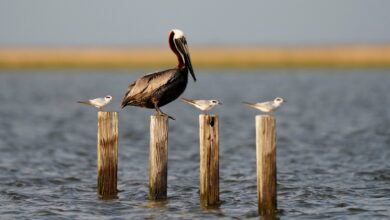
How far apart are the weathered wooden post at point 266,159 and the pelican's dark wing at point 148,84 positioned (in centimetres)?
241

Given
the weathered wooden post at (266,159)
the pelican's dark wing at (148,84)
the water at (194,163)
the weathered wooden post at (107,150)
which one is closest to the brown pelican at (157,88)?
the pelican's dark wing at (148,84)

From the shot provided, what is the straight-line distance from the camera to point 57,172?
679 inches

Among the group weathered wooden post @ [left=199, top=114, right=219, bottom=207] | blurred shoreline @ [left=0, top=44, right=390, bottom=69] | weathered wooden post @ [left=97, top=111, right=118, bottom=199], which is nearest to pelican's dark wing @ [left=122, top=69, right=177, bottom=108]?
weathered wooden post @ [left=97, top=111, right=118, bottom=199]

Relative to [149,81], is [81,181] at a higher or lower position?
lower

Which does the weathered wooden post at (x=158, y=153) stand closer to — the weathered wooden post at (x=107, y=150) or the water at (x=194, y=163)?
the water at (x=194, y=163)

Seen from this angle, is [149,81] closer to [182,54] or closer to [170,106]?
[182,54]

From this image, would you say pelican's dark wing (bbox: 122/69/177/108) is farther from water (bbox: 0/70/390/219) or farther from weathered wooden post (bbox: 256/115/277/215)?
weathered wooden post (bbox: 256/115/277/215)

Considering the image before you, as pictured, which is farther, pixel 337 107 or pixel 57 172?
pixel 337 107

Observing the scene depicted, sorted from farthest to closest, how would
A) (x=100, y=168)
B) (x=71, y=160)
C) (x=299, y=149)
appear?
(x=299, y=149), (x=71, y=160), (x=100, y=168)

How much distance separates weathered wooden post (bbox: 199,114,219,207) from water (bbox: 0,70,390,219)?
0.82 ft

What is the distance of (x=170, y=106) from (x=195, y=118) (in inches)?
290

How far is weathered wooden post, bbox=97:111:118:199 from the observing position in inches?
509

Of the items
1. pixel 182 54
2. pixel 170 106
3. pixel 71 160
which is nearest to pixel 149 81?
pixel 182 54

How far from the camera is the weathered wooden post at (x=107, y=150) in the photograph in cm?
1292
